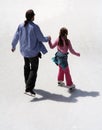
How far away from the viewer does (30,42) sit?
8273 mm

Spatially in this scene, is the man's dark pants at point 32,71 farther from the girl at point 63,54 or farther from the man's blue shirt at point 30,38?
the girl at point 63,54

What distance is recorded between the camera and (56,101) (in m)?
8.34

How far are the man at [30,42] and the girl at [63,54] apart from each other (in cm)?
23

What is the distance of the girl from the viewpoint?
333 inches

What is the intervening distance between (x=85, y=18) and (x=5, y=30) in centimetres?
193

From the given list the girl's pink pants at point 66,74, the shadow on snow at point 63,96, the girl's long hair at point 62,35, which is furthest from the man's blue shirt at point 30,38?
the shadow on snow at point 63,96

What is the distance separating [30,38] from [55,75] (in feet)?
4.62

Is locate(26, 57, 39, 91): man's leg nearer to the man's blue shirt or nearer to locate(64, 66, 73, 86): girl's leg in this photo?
the man's blue shirt

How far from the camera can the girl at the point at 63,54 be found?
333 inches

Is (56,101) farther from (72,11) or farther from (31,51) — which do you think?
(72,11)

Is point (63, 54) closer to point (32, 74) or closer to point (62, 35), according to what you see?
point (62, 35)

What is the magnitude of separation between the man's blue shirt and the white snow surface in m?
0.83

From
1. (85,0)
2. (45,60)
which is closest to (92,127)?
(45,60)

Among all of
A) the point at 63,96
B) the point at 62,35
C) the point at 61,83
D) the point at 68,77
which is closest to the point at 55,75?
the point at 61,83
